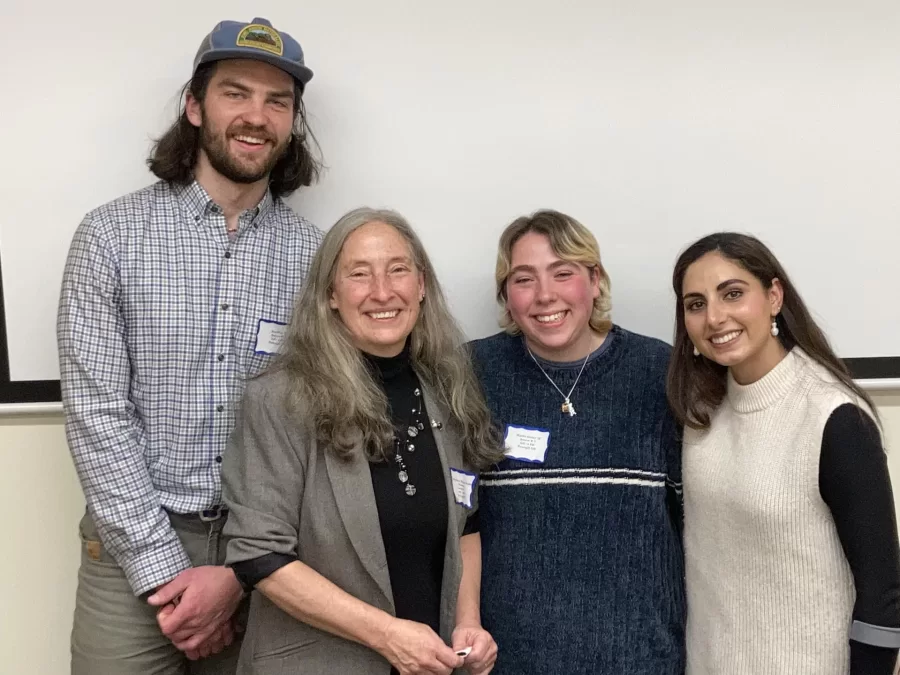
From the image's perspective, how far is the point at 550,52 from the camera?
6.66 feet

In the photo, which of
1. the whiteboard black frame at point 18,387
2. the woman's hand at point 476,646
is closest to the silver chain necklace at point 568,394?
the woman's hand at point 476,646

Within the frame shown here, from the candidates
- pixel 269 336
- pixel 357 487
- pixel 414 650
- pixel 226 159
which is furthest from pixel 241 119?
pixel 414 650

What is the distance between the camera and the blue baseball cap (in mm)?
1702

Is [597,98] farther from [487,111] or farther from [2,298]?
[2,298]

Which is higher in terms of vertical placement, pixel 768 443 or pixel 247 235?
pixel 247 235

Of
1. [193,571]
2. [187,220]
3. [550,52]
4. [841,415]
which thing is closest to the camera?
[841,415]

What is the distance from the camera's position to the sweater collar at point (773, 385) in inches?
59.4

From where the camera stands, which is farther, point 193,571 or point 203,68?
point 203,68

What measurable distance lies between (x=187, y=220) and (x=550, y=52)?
1.18 m

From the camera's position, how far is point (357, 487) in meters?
1.43

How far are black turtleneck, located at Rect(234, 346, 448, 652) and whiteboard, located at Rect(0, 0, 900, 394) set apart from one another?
0.75 m

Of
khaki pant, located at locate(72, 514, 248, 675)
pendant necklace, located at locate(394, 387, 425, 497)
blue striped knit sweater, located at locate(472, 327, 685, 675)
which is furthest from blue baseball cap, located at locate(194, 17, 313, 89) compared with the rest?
khaki pant, located at locate(72, 514, 248, 675)

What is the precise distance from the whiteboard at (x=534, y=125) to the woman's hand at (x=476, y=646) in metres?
1.05

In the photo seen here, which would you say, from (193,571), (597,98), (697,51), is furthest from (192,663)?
(697,51)
